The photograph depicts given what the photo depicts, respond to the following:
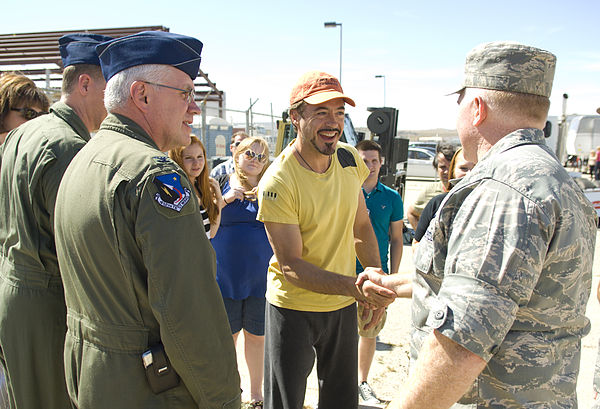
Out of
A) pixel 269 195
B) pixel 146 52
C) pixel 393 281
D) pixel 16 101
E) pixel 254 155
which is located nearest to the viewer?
pixel 146 52

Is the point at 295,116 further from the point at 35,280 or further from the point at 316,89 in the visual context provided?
the point at 35,280

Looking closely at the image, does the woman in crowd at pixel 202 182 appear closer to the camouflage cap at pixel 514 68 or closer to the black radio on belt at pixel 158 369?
the black radio on belt at pixel 158 369

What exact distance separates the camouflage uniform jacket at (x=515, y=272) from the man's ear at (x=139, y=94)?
1136 millimetres

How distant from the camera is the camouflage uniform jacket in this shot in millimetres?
1237

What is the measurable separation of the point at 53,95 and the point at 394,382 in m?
9.98

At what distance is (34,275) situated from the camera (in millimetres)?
2104

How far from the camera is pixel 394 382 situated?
3.91m

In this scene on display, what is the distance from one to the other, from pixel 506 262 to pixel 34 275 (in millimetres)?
2010

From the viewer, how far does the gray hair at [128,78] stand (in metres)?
→ 1.69

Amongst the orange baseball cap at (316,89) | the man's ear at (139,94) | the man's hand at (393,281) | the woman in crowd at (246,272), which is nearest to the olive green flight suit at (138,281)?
the man's ear at (139,94)

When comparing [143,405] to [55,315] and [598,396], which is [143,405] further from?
[598,396]

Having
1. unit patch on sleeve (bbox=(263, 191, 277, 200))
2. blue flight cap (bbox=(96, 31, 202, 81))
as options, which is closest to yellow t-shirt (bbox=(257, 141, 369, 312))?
unit patch on sleeve (bbox=(263, 191, 277, 200))

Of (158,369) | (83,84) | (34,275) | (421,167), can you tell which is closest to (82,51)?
(83,84)

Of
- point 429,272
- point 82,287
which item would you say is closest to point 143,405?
point 82,287
